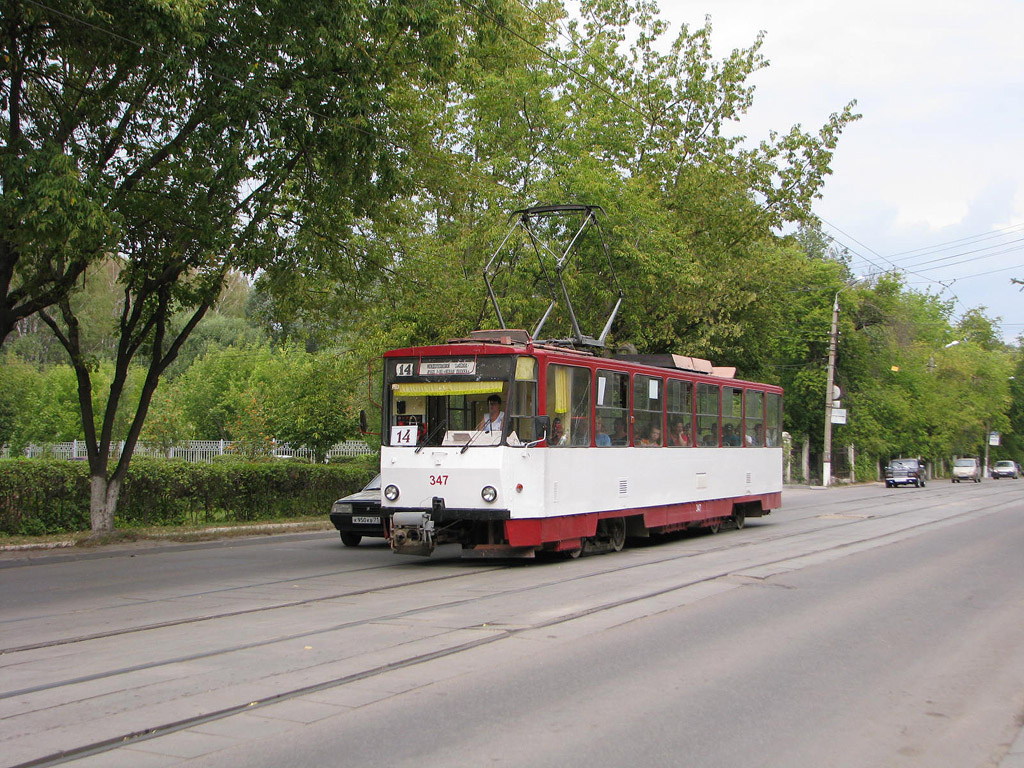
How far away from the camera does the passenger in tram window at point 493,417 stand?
14.4 metres

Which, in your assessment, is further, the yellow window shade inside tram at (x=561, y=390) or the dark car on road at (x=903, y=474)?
the dark car on road at (x=903, y=474)

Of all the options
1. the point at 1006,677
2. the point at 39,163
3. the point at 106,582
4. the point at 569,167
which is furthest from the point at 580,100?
the point at 1006,677

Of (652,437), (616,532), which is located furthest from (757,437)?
(616,532)

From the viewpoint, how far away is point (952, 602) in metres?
11.7

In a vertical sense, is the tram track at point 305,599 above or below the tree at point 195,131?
→ below

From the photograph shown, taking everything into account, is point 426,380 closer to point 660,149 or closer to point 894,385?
point 660,149

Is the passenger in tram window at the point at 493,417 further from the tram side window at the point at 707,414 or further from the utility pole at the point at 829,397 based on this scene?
the utility pole at the point at 829,397

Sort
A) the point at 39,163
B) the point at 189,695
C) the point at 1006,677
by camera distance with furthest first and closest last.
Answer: the point at 39,163 < the point at 1006,677 < the point at 189,695

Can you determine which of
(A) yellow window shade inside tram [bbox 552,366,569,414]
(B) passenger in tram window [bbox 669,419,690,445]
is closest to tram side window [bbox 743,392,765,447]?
(B) passenger in tram window [bbox 669,419,690,445]

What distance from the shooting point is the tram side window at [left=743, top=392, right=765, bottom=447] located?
73.4 feet

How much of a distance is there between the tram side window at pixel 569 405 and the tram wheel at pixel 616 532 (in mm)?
2095

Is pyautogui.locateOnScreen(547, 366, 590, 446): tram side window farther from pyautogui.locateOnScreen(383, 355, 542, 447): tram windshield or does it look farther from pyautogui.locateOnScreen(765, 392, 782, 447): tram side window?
pyautogui.locateOnScreen(765, 392, 782, 447): tram side window

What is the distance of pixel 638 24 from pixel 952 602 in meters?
22.1

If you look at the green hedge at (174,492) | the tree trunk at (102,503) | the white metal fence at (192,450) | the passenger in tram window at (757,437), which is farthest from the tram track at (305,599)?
the white metal fence at (192,450)
